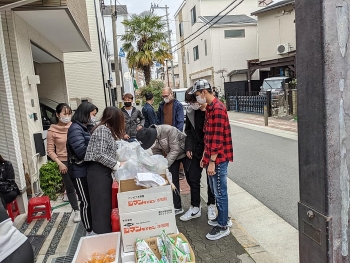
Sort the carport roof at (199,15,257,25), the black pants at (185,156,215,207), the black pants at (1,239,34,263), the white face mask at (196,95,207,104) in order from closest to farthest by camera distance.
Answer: the black pants at (1,239,34,263) → the white face mask at (196,95,207,104) → the black pants at (185,156,215,207) → the carport roof at (199,15,257,25)

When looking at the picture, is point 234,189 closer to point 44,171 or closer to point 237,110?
point 44,171

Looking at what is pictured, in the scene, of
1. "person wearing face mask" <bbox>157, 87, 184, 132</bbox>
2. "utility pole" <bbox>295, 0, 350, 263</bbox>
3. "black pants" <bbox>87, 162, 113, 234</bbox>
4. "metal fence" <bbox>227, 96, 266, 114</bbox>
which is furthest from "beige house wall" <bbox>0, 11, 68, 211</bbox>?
"metal fence" <bbox>227, 96, 266, 114</bbox>

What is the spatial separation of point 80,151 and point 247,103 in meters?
15.5

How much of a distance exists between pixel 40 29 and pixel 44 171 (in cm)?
324

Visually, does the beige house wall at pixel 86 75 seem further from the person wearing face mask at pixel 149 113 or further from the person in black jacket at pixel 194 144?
A: the person in black jacket at pixel 194 144

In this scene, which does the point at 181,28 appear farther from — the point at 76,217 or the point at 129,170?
the point at 129,170

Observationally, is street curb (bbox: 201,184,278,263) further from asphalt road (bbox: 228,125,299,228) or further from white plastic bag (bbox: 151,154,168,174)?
white plastic bag (bbox: 151,154,168,174)

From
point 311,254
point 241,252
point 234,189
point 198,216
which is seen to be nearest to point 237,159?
point 234,189

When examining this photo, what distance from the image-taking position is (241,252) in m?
3.21

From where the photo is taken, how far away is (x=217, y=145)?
3.15 meters

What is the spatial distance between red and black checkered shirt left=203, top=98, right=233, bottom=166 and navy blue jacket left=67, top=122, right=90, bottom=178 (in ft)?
4.59

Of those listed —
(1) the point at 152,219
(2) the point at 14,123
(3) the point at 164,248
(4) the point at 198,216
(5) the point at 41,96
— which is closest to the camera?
(3) the point at 164,248

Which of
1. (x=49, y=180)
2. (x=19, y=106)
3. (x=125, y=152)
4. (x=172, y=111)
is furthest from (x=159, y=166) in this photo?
(x=19, y=106)

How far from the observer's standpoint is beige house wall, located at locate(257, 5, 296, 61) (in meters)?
18.8
